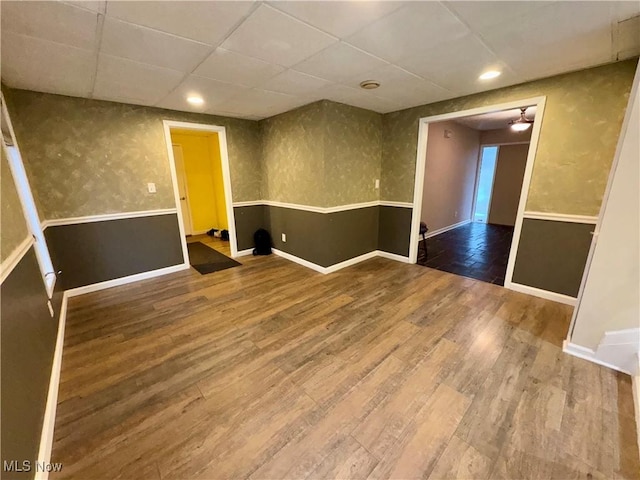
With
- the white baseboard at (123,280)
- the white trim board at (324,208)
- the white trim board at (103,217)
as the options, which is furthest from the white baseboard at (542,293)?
the white trim board at (103,217)

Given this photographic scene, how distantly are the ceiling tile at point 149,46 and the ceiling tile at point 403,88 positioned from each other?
4.90 ft

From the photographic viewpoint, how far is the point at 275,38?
5.76 ft

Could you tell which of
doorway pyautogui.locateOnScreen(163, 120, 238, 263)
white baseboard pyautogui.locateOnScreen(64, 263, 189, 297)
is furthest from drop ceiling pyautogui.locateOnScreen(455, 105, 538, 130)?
white baseboard pyautogui.locateOnScreen(64, 263, 189, 297)

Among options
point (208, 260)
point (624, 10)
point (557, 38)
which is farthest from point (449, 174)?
point (208, 260)

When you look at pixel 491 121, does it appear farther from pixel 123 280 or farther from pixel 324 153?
pixel 123 280

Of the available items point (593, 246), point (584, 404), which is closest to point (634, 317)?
point (593, 246)

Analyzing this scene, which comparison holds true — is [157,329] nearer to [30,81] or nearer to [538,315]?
[30,81]

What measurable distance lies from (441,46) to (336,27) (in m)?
0.83

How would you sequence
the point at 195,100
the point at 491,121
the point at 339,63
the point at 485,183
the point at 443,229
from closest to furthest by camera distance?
the point at 339,63 < the point at 195,100 < the point at 491,121 < the point at 443,229 < the point at 485,183

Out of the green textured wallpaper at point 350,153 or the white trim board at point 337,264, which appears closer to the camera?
the green textured wallpaper at point 350,153

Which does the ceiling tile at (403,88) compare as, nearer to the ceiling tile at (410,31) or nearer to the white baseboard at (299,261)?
the ceiling tile at (410,31)

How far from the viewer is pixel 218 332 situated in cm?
237

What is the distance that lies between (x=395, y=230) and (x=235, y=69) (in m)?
3.04

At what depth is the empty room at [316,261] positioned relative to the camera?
1.38 metres
